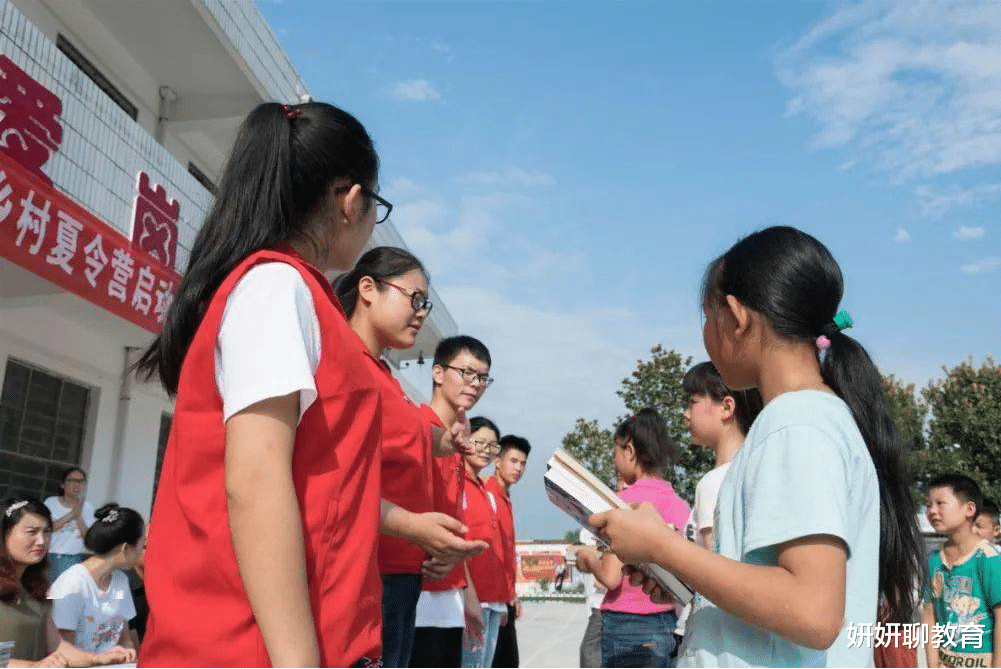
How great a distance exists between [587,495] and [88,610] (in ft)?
12.5

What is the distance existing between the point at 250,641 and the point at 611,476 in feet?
61.3

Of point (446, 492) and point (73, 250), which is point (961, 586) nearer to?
point (446, 492)

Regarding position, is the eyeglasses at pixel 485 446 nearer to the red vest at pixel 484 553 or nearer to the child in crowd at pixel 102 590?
the red vest at pixel 484 553

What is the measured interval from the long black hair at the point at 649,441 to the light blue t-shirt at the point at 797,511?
2.76 meters

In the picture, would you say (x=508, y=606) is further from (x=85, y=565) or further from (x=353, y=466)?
(x=353, y=466)

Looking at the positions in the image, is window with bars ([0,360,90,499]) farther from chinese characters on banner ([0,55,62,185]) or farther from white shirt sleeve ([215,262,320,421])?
white shirt sleeve ([215,262,320,421])

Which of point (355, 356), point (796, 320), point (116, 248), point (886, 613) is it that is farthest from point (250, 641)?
point (116, 248)

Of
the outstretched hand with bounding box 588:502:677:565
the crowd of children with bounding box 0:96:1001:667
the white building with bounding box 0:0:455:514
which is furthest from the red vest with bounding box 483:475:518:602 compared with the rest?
the outstretched hand with bounding box 588:502:677:565

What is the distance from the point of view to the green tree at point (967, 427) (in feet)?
70.8

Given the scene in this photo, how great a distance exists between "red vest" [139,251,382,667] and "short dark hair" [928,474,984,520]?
466cm

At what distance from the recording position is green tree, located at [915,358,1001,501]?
2159 centimetres

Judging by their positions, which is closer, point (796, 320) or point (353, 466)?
point (353, 466)

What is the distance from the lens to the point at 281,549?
1095 mm

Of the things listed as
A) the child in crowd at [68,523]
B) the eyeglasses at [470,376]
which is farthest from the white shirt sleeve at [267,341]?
the child in crowd at [68,523]
